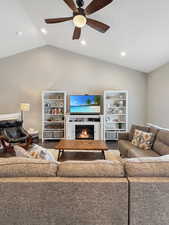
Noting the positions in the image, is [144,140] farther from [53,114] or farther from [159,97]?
[53,114]

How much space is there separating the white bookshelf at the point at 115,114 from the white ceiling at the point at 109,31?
48.3 inches

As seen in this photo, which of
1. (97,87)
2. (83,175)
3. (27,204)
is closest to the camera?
(27,204)

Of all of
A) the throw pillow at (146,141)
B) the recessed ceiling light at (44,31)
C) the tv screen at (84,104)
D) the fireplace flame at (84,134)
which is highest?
the recessed ceiling light at (44,31)

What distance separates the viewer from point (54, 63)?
6453 mm

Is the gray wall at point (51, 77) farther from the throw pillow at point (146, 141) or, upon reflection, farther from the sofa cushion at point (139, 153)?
the sofa cushion at point (139, 153)

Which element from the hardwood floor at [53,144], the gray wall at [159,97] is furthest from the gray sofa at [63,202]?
the gray wall at [159,97]

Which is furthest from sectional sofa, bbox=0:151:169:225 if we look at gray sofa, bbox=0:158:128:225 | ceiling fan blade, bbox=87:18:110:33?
ceiling fan blade, bbox=87:18:110:33

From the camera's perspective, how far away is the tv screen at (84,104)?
243 inches

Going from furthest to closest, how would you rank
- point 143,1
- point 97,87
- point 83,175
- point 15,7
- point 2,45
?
point 97,87, point 2,45, point 15,7, point 143,1, point 83,175

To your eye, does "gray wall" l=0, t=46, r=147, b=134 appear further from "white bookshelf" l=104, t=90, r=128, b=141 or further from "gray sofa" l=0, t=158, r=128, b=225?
"gray sofa" l=0, t=158, r=128, b=225

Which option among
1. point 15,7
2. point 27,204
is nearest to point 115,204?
point 27,204

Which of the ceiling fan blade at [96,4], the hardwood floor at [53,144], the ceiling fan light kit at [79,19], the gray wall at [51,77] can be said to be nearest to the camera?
the ceiling fan blade at [96,4]

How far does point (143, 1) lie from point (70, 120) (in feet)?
14.1

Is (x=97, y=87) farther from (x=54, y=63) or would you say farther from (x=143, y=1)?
(x=143, y=1)
